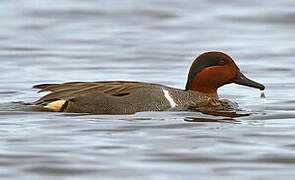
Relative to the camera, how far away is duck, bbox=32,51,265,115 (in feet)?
36.3

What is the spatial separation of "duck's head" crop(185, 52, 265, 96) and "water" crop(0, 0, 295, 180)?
0.47 metres

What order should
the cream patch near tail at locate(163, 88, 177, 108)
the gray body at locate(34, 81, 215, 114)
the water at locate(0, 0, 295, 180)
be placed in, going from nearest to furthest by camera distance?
the water at locate(0, 0, 295, 180) < the gray body at locate(34, 81, 215, 114) < the cream patch near tail at locate(163, 88, 177, 108)

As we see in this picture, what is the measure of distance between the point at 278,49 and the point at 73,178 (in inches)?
397

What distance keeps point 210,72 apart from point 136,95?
1.02 metres

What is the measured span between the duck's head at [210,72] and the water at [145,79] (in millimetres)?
475

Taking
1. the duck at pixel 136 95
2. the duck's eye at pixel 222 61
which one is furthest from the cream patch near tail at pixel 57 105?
the duck's eye at pixel 222 61

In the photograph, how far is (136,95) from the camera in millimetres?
11094

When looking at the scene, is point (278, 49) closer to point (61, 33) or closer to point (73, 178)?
point (61, 33)

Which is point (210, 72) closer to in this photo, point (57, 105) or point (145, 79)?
point (57, 105)

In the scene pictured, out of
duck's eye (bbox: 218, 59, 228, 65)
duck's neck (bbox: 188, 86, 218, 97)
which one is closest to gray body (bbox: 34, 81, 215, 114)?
duck's neck (bbox: 188, 86, 218, 97)

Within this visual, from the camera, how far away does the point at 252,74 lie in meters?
15.2

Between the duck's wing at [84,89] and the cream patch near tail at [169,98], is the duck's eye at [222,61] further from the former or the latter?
the duck's wing at [84,89]

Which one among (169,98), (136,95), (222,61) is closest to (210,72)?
(222,61)

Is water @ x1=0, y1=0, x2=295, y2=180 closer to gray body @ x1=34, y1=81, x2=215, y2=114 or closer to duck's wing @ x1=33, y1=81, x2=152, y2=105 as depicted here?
gray body @ x1=34, y1=81, x2=215, y2=114
